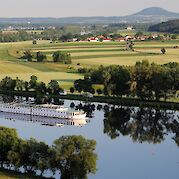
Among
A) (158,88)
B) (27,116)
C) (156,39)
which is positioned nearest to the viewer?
(27,116)

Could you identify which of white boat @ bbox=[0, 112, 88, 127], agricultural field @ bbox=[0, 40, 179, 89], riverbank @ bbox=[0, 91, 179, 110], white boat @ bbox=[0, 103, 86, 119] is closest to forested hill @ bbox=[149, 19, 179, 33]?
agricultural field @ bbox=[0, 40, 179, 89]

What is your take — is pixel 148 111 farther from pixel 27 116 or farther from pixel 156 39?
pixel 156 39

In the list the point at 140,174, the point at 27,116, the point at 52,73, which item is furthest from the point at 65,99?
the point at 140,174

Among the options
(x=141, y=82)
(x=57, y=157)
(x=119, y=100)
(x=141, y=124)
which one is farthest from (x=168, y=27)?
(x=57, y=157)

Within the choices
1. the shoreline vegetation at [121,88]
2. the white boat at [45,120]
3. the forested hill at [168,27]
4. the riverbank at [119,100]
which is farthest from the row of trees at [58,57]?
the forested hill at [168,27]

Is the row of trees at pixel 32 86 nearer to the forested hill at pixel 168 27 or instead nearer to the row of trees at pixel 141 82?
the row of trees at pixel 141 82

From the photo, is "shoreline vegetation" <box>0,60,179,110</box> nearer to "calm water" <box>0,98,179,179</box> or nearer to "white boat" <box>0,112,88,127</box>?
"calm water" <box>0,98,179,179</box>
